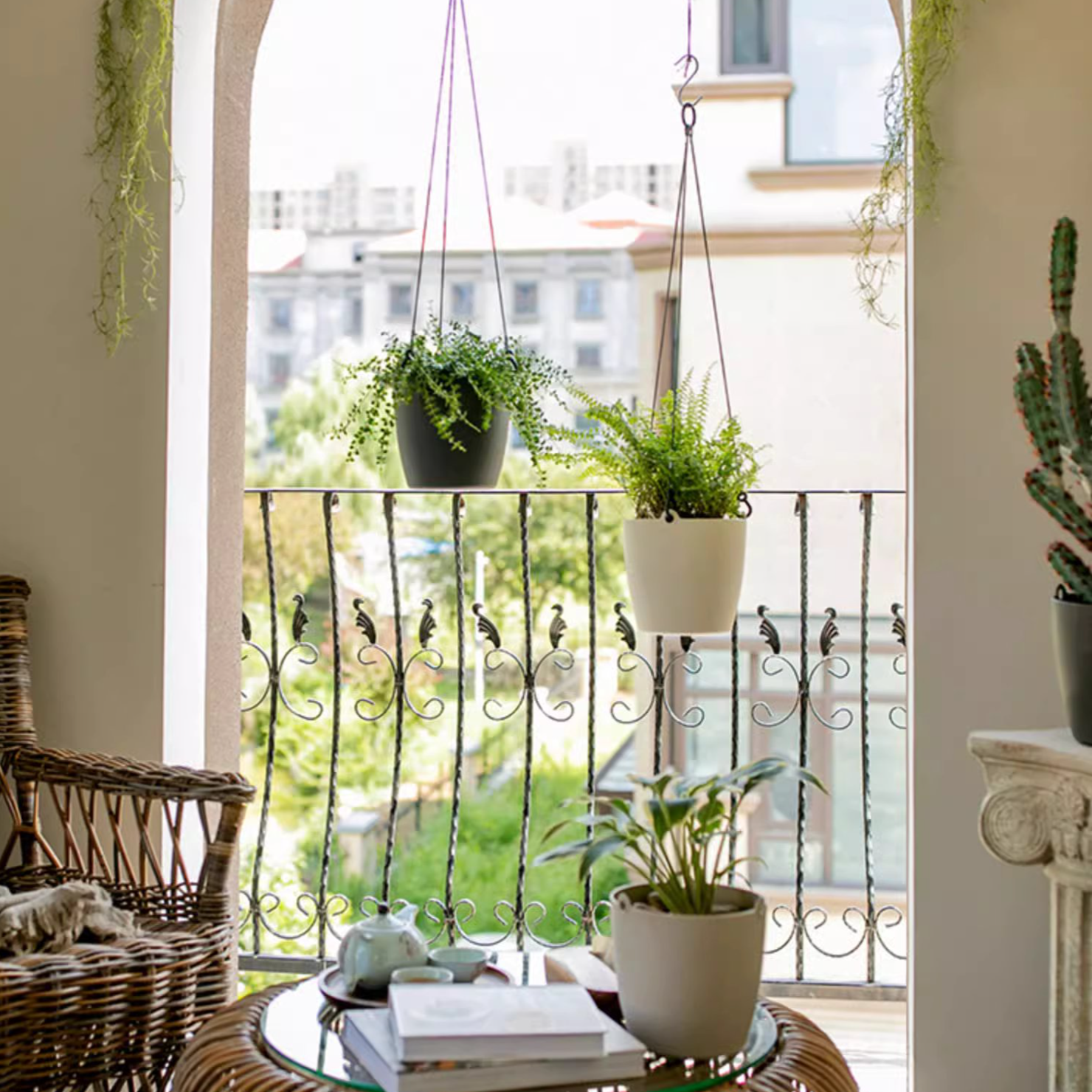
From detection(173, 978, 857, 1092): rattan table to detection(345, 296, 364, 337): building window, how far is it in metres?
19.6

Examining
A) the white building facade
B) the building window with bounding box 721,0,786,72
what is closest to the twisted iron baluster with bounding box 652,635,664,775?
the building window with bounding box 721,0,786,72

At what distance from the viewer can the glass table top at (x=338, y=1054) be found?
1.47m

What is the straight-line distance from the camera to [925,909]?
2.35m

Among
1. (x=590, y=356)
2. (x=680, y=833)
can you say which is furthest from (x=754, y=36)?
(x=590, y=356)

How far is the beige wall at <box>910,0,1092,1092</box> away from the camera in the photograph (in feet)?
7.69

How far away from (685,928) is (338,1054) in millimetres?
427

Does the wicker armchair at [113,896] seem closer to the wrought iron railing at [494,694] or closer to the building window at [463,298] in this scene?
the wrought iron railing at [494,694]

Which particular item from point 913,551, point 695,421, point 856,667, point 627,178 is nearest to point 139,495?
point 695,421

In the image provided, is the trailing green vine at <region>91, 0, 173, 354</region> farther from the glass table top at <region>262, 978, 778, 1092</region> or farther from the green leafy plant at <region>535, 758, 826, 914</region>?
the green leafy plant at <region>535, 758, 826, 914</region>

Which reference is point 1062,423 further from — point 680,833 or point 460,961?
point 460,961

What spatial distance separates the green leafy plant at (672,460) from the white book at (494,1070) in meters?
1.08

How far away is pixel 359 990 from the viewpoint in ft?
5.58

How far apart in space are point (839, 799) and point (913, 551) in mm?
9851

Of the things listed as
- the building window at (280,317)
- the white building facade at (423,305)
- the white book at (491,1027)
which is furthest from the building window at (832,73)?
the building window at (280,317)
